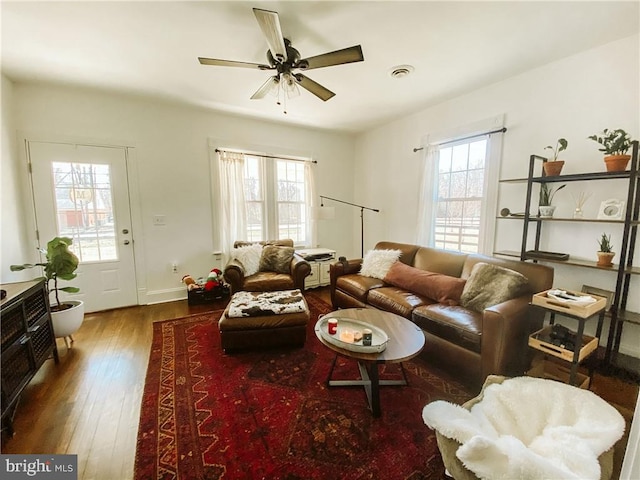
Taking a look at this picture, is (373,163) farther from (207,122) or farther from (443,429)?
(443,429)

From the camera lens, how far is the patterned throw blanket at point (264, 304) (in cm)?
234

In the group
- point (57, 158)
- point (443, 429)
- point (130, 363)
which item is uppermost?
point (57, 158)

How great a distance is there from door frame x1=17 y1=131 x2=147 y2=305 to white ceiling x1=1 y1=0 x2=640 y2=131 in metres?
0.58

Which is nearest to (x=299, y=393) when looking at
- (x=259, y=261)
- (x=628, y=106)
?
(x=259, y=261)

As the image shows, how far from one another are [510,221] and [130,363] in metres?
3.97

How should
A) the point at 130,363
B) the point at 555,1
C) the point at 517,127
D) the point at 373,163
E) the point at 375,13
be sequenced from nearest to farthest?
the point at 555,1 → the point at 375,13 → the point at 130,363 → the point at 517,127 → the point at 373,163

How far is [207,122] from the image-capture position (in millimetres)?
3736

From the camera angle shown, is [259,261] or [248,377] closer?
[248,377]

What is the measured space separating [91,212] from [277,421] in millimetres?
3330

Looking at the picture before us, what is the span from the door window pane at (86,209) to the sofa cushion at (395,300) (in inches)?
129

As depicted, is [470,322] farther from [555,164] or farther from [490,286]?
[555,164]

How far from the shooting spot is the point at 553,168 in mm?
2350

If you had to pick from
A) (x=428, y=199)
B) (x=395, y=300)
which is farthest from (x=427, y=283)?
(x=428, y=199)

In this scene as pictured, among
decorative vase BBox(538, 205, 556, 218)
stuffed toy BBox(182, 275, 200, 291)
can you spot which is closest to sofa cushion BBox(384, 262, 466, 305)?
decorative vase BBox(538, 205, 556, 218)
